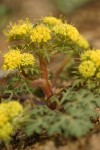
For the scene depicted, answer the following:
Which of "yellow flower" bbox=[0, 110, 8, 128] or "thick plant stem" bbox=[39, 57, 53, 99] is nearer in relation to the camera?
"yellow flower" bbox=[0, 110, 8, 128]

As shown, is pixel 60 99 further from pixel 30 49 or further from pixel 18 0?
pixel 18 0

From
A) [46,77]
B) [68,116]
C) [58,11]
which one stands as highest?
[58,11]

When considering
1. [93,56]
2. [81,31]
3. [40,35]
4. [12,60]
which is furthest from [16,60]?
[81,31]

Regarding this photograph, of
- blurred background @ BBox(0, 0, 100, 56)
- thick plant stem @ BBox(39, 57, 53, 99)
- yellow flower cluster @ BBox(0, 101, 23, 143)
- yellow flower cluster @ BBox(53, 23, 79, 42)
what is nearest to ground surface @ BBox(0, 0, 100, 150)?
blurred background @ BBox(0, 0, 100, 56)

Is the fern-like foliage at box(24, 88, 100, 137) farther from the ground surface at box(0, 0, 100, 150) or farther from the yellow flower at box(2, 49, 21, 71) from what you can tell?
the yellow flower at box(2, 49, 21, 71)

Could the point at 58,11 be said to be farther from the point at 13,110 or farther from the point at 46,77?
the point at 13,110

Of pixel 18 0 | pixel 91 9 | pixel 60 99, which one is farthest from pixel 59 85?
pixel 18 0

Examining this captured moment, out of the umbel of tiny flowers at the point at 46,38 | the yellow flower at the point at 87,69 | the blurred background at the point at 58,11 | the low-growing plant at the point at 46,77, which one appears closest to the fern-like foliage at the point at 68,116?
the low-growing plant at the point at 46,77
